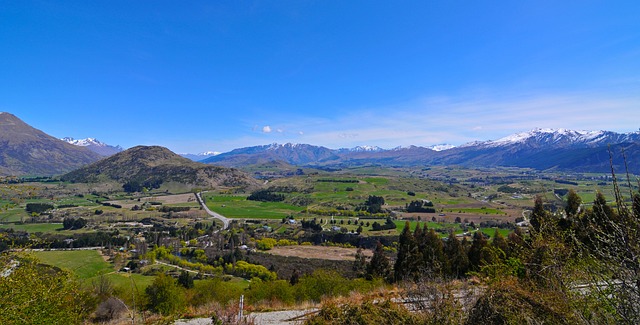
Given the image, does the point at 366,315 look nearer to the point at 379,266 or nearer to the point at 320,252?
the point at 379,266

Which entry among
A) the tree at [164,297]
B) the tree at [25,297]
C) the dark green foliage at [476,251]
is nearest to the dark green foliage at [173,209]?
the tree at [164,297]

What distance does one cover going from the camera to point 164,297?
954 inches

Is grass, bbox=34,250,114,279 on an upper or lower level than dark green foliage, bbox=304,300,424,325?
lower

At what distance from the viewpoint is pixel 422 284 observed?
8.98m

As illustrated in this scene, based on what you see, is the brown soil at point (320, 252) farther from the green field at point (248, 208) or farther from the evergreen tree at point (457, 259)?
the green field at point (248, 208)

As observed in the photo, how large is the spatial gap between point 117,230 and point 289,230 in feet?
Result: 144

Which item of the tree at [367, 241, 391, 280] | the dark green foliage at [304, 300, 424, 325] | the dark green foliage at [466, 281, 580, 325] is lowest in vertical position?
the tree at [367, 241, 391, 280]

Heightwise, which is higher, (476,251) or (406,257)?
(406,257)

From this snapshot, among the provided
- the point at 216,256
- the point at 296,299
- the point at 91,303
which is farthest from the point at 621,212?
the point at 216,256

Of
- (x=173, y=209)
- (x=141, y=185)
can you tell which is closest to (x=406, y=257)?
(x=173, y=209)

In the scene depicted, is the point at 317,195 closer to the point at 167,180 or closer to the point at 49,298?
the point at 167,180

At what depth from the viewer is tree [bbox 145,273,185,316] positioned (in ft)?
77.1

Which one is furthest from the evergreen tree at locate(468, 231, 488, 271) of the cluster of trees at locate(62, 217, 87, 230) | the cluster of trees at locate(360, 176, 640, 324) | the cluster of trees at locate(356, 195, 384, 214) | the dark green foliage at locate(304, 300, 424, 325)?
the cluster of trees at locate(62, 217, 87, 230)

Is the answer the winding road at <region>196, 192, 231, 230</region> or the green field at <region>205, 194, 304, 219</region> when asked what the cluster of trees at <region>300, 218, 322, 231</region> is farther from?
the winding road at <region>196, 192, 231, 230</region>
